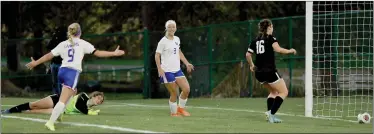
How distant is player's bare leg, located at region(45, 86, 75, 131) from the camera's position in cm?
1184

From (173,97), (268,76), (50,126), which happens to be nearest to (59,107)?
(50,126)

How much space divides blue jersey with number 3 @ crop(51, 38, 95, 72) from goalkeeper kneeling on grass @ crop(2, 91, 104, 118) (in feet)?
8.39

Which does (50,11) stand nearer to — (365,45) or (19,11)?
(19,11)

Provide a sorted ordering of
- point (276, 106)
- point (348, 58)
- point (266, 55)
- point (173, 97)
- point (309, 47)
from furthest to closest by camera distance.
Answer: point (348, 58), point (309, 47), point (173, 97), point (266, 55), point (276, 106)

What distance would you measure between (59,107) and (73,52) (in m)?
0.91

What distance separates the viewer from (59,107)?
39.5 ft

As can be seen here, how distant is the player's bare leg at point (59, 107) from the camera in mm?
11844

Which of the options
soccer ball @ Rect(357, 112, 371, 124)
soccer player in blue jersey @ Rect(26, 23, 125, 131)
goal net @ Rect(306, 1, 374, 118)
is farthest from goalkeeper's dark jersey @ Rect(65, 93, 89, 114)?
goal net @ Rect(306, 1, 374, 118)

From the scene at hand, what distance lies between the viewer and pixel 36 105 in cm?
1492

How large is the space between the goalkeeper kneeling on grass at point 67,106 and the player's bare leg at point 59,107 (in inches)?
105

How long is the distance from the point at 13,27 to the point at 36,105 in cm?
1802

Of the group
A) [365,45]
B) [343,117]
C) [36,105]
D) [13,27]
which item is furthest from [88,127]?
[13,27]

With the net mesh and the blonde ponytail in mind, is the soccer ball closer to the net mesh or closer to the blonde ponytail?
the blonde ponytail

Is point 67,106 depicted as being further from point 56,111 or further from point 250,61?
point 250,61
